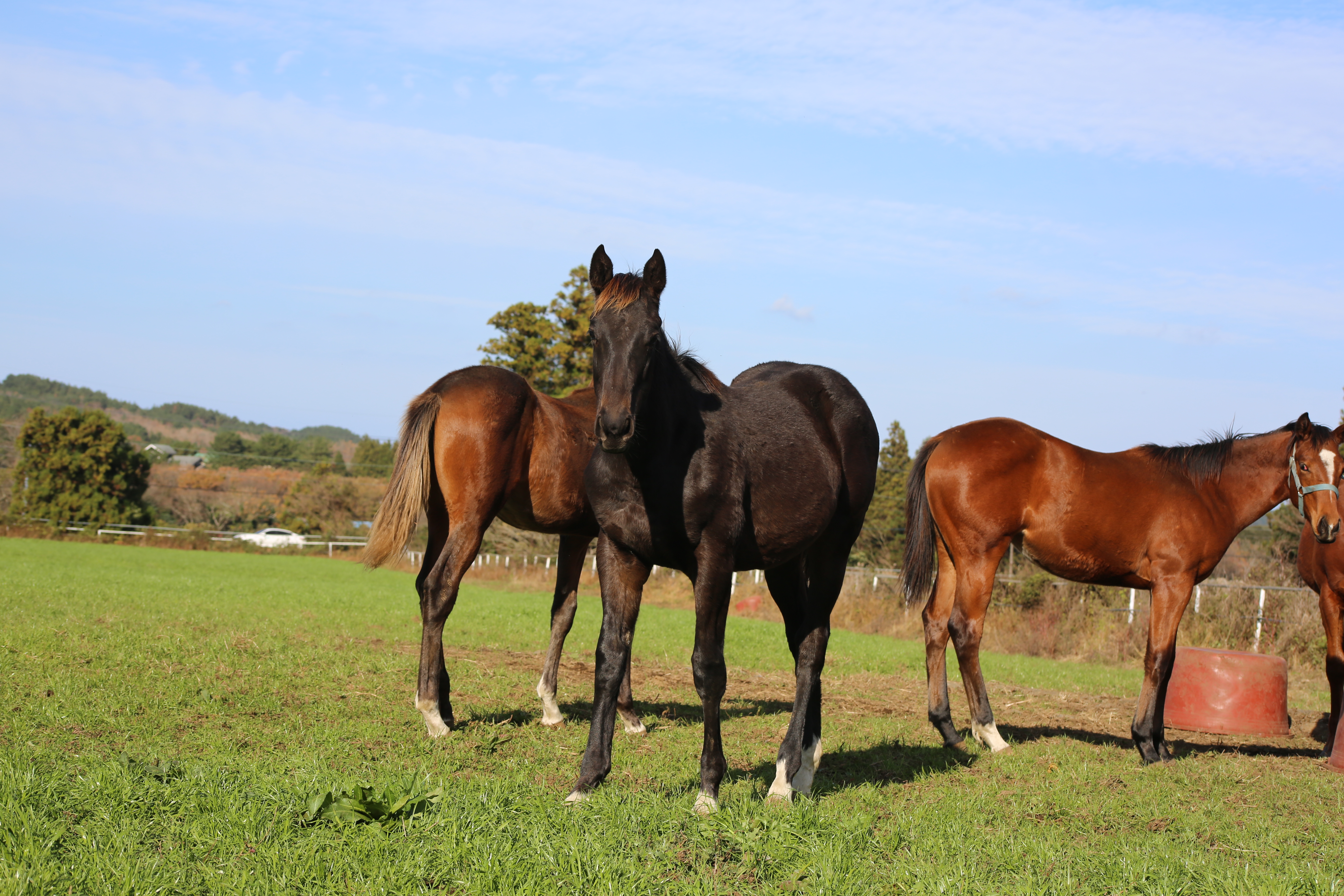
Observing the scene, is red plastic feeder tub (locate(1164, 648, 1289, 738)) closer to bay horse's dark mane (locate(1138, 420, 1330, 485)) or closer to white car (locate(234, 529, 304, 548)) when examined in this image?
bay horse's dark mane (locate(1138, 420, 1330, 485))

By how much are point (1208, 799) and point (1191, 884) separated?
2.42 metres

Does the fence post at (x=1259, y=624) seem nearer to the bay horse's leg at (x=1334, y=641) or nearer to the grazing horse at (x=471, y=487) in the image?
the bay horse's leg at (x=1334, y=641)

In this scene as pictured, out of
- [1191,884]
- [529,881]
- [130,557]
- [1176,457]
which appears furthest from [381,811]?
[130,557]

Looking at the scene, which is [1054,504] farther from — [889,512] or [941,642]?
[889,512]

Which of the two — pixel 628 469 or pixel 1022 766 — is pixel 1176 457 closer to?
pixel 1022 766

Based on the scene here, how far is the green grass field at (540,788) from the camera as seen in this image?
3.52 metres

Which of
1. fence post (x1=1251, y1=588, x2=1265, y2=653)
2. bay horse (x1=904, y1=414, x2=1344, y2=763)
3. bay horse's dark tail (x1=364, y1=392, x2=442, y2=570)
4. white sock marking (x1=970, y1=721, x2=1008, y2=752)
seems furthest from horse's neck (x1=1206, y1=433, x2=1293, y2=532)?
fence post (x1=1251, y1=588, x2=1265, y2=653)

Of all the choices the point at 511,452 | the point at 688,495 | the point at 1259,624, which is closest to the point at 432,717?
the point at 511,452

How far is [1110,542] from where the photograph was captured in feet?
25.6

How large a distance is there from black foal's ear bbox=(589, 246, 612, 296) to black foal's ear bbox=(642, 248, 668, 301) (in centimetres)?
18

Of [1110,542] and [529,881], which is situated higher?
[1110,542]

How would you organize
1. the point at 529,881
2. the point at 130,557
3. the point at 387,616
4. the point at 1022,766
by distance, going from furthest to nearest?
the point at 130,557 → the point at 387,616 → the point at 1022,766 → the point at 529,881

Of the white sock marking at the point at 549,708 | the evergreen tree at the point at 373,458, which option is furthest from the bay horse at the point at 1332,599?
the evergreen tree at the point at 373,458

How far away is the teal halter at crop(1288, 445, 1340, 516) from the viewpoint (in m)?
7.66
